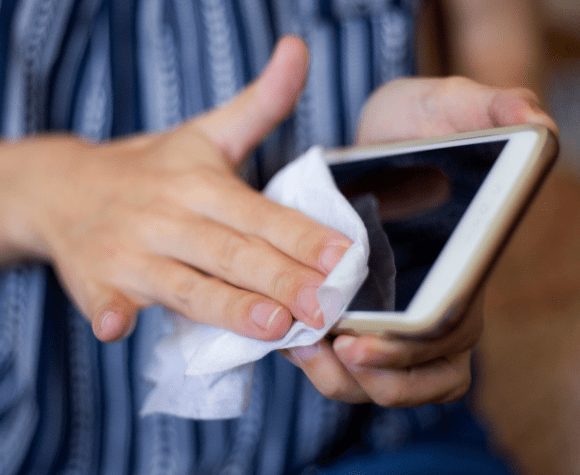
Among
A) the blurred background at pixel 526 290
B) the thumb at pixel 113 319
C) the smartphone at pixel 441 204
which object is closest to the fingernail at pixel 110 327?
the thumb at pixel 113 319

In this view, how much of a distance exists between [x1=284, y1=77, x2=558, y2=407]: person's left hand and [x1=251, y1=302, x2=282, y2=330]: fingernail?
0.8 inches

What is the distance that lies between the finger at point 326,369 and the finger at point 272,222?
0.10 ft

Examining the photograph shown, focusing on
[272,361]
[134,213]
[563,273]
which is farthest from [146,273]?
[563,273]

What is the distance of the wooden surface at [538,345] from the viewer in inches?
25.9

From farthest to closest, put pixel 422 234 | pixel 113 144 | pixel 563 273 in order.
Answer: pixel 563 273 → pixel 113 144 → pixel 422 234

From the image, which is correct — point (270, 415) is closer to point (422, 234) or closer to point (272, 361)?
point (272, 361)

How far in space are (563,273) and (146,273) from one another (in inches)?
22.9

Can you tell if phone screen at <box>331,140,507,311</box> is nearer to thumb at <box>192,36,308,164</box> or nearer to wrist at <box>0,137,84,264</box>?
thumb at <box>192,36,308,164</box>

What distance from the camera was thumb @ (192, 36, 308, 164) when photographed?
351mm

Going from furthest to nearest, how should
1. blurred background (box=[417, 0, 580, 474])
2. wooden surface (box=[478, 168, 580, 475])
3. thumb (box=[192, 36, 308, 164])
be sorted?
wooden surface (box=[478, 168, 580, 475]), blurred background (box=[417, 0, 580, 474]), thumb (box=[192, 36, 308, 164])

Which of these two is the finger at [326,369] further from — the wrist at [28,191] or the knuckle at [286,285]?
the wrist at [28,191]

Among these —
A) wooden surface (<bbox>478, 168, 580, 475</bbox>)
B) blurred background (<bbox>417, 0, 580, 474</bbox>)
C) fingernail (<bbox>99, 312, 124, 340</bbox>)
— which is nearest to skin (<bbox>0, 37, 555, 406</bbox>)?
fingernail (<bbox>99, 312, 124, 340</bbox>)

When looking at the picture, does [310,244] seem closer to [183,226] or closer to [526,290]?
[183,226]

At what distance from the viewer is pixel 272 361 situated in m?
0.44
